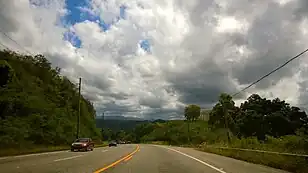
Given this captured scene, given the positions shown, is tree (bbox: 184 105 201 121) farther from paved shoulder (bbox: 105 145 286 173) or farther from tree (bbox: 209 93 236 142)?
paved shoulder (bbox: 105 145 286 173)

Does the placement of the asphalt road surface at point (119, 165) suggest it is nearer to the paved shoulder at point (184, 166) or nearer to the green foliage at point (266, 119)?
the paved shoulder at point (184, 166)

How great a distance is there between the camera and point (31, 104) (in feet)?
179

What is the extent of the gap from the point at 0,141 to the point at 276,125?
52775 millimetres

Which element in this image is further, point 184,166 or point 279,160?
point 279,160

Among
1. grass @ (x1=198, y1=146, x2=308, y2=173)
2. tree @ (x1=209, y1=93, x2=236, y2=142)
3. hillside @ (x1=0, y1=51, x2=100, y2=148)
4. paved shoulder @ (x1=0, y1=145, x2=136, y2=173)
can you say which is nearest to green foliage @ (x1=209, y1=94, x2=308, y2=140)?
tree @ (x1=209, y1=93, x2=236, y2=142)

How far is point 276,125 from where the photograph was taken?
233 ft

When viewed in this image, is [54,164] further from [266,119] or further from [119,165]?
[266,119]

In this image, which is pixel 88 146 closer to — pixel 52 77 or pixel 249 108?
pixel 52 77

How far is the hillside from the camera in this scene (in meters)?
47.2

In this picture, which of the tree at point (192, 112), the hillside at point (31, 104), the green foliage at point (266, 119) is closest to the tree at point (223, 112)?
the green foliage at point (266, 119)

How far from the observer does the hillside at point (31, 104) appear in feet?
155

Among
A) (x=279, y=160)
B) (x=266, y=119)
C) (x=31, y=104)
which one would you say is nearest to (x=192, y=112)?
(x=266, y=119)

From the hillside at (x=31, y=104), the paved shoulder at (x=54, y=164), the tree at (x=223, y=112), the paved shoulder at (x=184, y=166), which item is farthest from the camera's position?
the tree at (x=223, y=112)

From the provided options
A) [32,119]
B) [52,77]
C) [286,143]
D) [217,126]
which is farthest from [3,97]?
[217,126]
